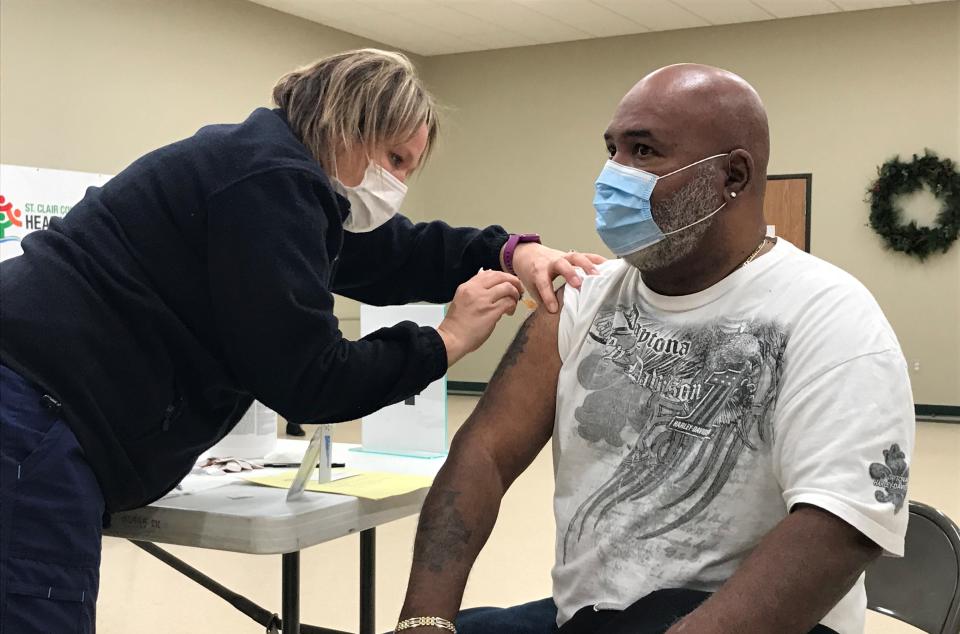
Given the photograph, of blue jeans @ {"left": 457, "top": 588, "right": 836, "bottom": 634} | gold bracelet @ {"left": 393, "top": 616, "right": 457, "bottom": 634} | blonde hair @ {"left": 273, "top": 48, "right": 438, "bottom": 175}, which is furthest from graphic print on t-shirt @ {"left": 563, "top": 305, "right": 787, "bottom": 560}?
blonde hair @ {"left": 273, "top": 48, "right": 438, "bottom": 175}

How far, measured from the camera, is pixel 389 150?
158 cm

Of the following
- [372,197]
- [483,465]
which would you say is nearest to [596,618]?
[483,465]

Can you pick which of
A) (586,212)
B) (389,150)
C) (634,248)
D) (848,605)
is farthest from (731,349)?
(586,212)

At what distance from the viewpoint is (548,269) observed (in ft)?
5.71

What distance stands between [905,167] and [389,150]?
25.0 ft

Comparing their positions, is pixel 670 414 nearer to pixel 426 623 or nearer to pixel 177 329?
pixel 426 623

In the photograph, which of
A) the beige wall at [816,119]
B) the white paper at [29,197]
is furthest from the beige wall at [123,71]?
the beige wall at [816,119]

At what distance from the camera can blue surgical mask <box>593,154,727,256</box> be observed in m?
1.51

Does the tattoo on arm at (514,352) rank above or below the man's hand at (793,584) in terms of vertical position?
above

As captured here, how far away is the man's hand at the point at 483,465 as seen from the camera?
1.41 meters

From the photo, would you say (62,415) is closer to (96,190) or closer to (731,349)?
(96,190)

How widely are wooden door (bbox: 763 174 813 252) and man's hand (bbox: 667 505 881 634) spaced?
308 inches

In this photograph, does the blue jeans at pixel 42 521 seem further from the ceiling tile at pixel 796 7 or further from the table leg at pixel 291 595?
the ceiling tile at pixel 796 7

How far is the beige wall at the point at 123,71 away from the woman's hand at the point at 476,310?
554 cm
